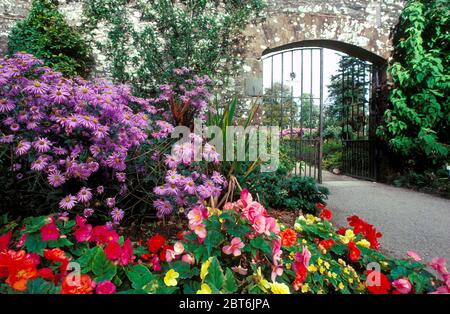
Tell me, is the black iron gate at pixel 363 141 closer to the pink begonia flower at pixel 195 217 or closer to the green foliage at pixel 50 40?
the green foliage at pixel 50 40

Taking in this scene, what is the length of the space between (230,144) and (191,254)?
119 cm

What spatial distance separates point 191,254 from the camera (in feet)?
3.29

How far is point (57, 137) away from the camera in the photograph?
66.2 inches

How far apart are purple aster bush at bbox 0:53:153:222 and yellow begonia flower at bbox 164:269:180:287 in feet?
2.40

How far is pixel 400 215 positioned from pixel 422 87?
99.0 inches

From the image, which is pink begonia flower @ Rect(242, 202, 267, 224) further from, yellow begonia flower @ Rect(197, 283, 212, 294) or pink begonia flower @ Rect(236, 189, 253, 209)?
yellow begonia flower @ Rect(197, 283, 212, 294)

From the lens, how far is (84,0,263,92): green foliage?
13.3 feet

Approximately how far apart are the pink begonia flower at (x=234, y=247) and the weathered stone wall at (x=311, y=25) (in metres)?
3.64

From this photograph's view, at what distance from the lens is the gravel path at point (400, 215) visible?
2016mm

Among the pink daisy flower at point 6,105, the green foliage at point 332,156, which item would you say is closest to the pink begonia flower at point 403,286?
the pink daisy flower at point 6,105

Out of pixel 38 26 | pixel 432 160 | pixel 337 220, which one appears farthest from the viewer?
pixel 432 160

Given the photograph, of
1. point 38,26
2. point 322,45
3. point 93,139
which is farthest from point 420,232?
point 38,26
